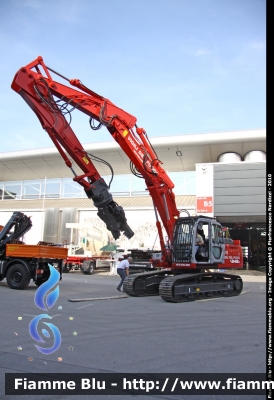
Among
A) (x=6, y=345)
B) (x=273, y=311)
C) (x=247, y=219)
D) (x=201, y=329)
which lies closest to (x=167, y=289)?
(x=201, y=329)

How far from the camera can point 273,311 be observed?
10.1ft

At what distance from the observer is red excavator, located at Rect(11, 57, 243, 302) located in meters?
10.9

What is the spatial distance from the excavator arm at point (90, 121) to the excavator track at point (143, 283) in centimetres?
228

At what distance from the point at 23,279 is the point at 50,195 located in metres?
26.8

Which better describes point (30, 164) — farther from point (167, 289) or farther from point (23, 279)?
point (167, 289)

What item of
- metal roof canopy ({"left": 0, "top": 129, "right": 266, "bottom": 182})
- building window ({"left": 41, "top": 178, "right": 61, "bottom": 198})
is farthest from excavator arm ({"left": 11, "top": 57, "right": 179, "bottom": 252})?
building window ({"left": 41, "top": 178, "right": 61, "bottom": 198})

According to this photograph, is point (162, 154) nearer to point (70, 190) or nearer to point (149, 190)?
point (70, 190)

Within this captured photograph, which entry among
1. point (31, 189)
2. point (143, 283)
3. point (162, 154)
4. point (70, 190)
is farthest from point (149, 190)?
point (31, 189)

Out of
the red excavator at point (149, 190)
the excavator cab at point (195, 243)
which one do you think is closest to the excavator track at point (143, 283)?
the red excavator at point (149, 190)

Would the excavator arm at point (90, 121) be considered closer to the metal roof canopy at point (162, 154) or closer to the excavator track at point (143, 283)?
the excavator track at point (143, 283)

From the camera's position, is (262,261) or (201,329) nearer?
(201,329)

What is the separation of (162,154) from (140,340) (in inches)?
1126

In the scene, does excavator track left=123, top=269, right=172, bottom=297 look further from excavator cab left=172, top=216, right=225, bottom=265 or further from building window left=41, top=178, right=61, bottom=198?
building window left=41, top=178, right=61, bottom=198

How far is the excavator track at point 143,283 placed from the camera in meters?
12.6
